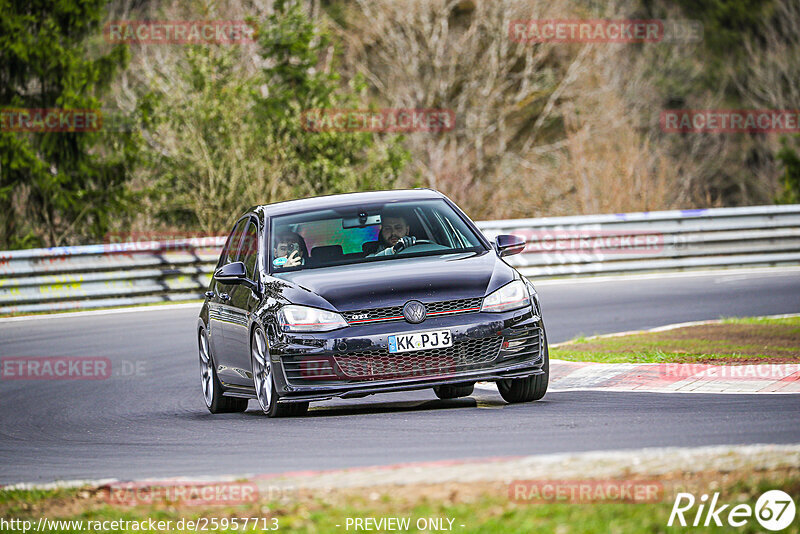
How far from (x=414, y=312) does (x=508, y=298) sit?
0.75 m

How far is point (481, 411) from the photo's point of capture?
1006cm

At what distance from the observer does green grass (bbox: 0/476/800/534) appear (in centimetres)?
564

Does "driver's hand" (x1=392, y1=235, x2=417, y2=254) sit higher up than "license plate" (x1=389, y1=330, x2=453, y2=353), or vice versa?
"driver's hand" (x1=392, y1=235, x2=417, y2=254)

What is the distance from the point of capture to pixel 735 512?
567 centimetres

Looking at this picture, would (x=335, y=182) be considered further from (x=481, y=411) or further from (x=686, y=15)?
(x=686, y=15)

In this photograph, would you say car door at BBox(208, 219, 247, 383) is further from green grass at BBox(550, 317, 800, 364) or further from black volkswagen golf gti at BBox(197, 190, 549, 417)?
green grass at BBox(550, 317, 800, 364)

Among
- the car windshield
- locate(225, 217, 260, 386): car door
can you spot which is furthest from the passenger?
locate(225, 217, 260, 386): car door

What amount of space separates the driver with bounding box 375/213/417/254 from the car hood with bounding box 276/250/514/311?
333 millimetres

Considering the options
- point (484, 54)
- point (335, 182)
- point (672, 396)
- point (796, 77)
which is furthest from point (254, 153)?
point (796, 77)

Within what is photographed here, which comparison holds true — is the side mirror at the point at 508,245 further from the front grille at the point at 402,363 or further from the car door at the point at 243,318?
the car door at the point at 243,318

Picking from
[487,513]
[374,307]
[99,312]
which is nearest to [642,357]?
[374,307]

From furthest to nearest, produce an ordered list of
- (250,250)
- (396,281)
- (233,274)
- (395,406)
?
1. (250,250)
2. (395,406)
3. (233,274)
4. (396,281)

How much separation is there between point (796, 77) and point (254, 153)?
34748 millimetres

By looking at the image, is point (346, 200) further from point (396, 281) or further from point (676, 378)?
point (676, 378)
